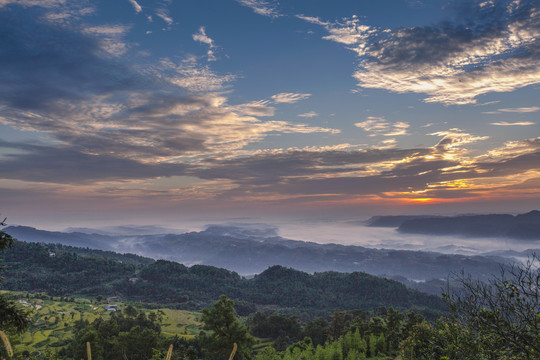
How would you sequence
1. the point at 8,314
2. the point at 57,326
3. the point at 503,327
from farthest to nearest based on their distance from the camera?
1. the point at 57,326
2. the point at 503,327
3. the point at 8,314

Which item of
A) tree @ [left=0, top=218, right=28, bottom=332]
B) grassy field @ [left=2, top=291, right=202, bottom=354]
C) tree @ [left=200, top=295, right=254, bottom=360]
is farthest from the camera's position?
grassy field @ [left=2, top=291, right=202, bottom=354]

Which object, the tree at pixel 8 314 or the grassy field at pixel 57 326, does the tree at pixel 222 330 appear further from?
the grassy field at pixel 57 326

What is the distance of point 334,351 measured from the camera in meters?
61.9

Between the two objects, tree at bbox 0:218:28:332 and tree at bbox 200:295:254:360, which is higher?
tree at bbox 0:218:28:332

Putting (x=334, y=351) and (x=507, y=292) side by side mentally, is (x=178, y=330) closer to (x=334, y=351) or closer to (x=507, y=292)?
(x=334, y=351)

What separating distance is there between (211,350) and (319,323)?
92.1 metres

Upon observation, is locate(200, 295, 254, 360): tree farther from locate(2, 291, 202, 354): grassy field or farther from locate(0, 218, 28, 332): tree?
locate(2, 291, 202, 354): grassy field

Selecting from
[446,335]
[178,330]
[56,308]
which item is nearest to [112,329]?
[446,335]

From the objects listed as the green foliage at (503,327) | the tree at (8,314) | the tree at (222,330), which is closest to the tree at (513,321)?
the green foliage at (503,327)

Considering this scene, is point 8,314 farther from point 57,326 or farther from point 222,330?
point 57,326

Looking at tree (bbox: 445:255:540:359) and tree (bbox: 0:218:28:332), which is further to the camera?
tree (bbox: 445:255:540:359)

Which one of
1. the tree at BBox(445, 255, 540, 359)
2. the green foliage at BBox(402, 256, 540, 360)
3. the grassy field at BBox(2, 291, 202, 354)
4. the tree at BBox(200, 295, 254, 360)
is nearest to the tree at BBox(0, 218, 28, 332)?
the green foliage at BBox(402, 256, 540, 360)

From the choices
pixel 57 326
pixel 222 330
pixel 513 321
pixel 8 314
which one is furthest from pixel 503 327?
pixel 57 326

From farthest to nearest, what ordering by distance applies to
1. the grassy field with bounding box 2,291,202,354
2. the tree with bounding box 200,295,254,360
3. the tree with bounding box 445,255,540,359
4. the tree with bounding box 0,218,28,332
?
the grassy field with bounding box 2,291,202,354 < the tree with bounding box 200,295,254,360 < the tree with bounding box 445,255,540,359 < the tree with bounding box 0,218,28,332
